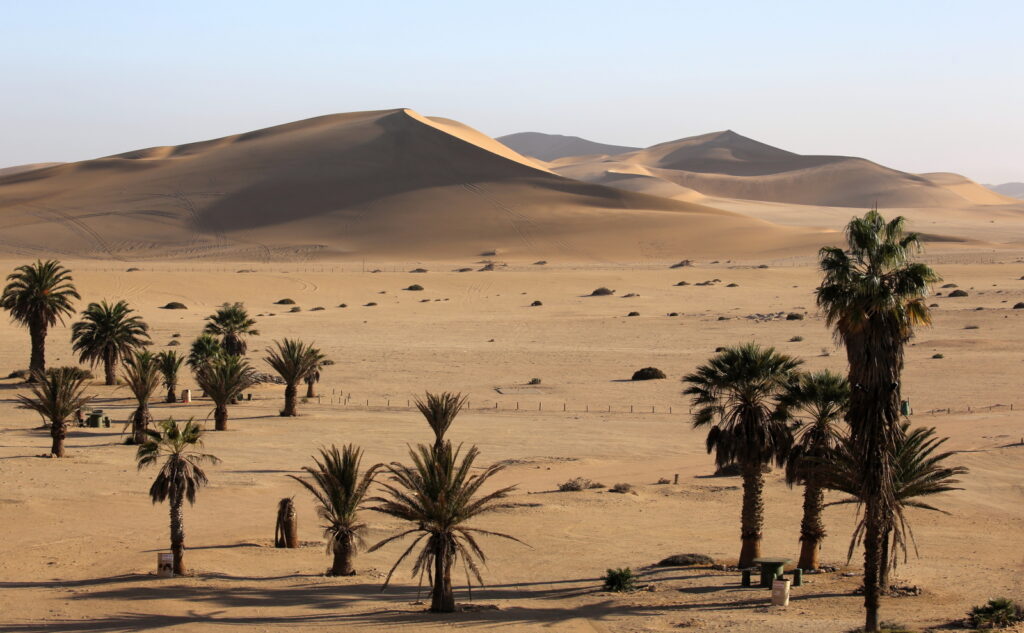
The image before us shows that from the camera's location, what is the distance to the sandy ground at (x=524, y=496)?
19000 mm

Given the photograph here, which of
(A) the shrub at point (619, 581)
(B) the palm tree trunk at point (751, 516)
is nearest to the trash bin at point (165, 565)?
(A) the shrub at point (619, 581)

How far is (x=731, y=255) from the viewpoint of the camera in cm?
10706

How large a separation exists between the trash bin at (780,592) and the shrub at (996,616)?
269 centimetres

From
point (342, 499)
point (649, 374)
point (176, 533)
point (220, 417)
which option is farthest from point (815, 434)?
point (649, 374)

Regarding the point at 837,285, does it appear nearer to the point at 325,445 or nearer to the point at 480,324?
the point at 325,445

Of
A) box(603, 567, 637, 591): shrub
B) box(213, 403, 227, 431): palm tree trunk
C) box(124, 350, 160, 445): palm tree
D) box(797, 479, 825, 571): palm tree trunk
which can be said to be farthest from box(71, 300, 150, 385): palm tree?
box(797, 479, 825, 571): palm tree trunk

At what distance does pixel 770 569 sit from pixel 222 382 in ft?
63.7

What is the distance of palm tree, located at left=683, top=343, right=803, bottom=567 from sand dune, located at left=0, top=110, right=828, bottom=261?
86087mm

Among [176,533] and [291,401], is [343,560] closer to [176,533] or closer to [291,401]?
[176,533]

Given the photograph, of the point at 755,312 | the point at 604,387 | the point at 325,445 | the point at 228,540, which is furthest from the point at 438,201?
the point at 228,540

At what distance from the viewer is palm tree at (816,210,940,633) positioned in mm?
15961

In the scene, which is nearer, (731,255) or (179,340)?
(179,340)

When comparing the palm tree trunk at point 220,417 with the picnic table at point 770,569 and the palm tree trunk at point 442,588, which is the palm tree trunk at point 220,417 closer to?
the palm tree trunk at point 442,588

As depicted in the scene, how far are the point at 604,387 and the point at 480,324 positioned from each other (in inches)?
788
